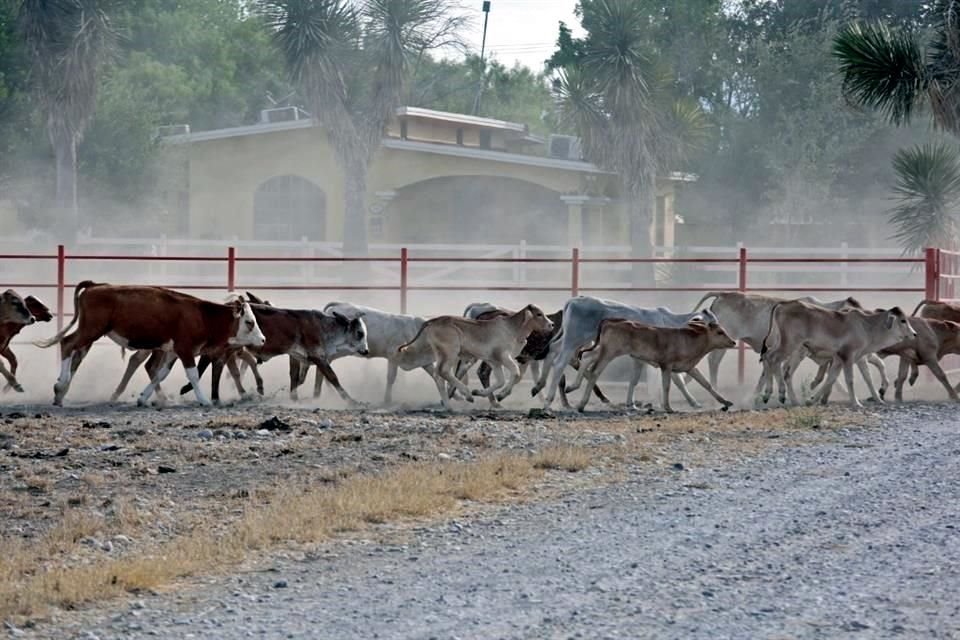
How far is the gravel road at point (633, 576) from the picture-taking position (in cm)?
758

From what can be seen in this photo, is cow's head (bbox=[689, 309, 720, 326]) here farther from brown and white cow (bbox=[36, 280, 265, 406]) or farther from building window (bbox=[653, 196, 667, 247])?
building window (bbox=[653, 196, 667, 247])

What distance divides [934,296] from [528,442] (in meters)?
9.78

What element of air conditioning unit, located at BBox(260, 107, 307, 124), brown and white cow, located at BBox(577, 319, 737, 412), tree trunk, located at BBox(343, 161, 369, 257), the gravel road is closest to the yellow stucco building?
air conditioning unit, located at BBox(260, 107, 307, 124)

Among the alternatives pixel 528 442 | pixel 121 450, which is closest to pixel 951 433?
pixel 528 442

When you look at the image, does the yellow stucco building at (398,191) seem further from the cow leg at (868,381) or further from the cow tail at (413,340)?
the cow leg at (868,381)

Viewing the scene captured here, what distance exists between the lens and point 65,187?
45.0m

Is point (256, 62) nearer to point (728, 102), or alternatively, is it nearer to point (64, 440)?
point (728, 102)

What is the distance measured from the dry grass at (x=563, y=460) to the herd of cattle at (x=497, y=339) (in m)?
5.24

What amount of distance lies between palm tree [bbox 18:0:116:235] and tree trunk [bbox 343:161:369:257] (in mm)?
7500

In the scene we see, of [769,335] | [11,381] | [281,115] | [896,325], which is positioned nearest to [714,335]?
[769,335]

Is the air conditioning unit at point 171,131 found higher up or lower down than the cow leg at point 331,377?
higher up

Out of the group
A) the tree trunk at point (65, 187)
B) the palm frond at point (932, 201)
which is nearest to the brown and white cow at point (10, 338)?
the palm frond at point (932, 201)

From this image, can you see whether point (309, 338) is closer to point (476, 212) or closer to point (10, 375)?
point (10, 375)

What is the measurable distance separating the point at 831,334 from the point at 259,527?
11.0 metres
